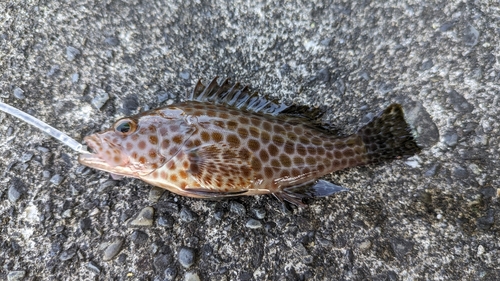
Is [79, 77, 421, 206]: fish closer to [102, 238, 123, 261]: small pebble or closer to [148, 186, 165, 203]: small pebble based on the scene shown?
[148, 186, 165, 203]: small pebble

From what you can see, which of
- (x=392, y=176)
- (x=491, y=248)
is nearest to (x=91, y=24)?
(x=392, y=176)

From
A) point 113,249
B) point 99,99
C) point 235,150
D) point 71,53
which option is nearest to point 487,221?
point 235,150

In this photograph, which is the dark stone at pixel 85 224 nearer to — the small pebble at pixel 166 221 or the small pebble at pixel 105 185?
the small pebble at pixel 105 185

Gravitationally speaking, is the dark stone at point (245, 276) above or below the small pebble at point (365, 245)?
below

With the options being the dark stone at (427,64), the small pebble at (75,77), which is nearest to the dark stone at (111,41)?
the small pebble at (75,77)

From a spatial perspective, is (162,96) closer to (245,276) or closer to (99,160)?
(99,160)

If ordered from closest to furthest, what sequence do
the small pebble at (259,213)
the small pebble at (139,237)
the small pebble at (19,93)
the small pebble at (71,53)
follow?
the small pebble at (139,237) → the small pebble at (259,213) → the small pebble at (19,93) → the small pebble at (71,53)

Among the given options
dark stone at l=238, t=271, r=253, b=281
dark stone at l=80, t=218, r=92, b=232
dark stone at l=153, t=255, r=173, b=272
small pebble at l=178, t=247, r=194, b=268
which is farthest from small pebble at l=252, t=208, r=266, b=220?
dark stone at l=80, t=218, r=92, b=232
